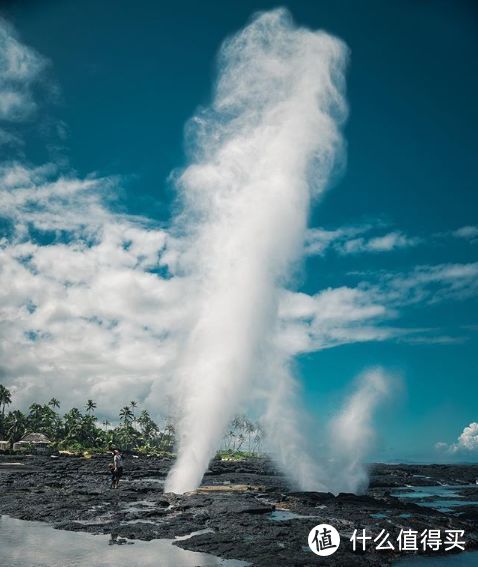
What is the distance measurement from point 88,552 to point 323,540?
7979mm

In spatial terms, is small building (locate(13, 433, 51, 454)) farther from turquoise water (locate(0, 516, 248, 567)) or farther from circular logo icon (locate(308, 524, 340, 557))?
circular logo icon (locate(308, 524, 340, 557))

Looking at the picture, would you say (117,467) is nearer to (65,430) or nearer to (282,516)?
(282,516)

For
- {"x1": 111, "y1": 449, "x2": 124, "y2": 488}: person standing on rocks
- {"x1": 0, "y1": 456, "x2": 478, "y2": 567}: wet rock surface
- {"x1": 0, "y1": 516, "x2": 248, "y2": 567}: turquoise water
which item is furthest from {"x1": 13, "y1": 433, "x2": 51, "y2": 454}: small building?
{"x1": 0, "y1": 516, "x2": 248, "y2": 567}: turquoise water

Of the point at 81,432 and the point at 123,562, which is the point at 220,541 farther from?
the point at 81,432

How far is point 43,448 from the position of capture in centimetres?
9950

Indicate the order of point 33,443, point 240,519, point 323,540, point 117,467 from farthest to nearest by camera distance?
1. point 33,443
2. point 117,467
3. point 240,519
4. point 323,540

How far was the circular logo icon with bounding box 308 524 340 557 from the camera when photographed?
48.3 feet

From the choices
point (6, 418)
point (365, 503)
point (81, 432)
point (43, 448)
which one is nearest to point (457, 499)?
point (365, 503)

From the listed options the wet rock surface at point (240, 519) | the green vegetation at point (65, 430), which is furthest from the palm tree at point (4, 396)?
the wet rock surface at point (240, 519)

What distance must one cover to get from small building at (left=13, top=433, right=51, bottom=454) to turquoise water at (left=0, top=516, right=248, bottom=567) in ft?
285

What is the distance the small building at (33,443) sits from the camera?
94312mm

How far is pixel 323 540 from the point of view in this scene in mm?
15750

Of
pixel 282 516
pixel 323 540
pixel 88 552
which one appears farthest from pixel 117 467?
pixel 323 540

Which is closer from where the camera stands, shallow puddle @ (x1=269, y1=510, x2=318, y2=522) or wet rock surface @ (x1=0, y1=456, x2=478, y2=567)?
wet rock surface @ (x1=0, y1=456, x2=478, y2=567)
